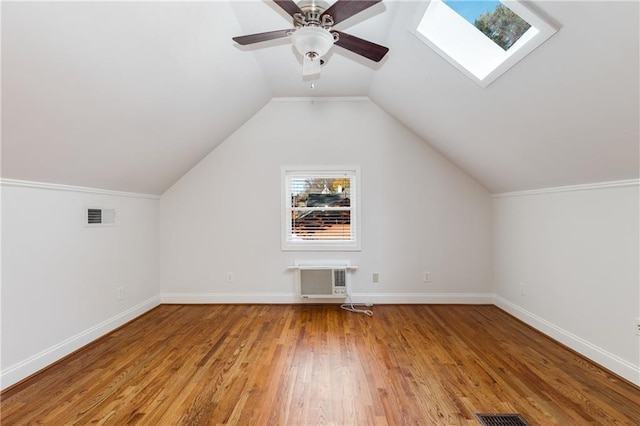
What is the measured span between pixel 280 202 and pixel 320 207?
0.55 metres

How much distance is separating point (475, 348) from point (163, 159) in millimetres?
3706

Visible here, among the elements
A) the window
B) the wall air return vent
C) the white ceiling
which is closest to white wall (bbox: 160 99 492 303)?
the window

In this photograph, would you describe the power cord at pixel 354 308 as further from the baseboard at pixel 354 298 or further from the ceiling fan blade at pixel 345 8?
the ceiling fan blade at pixel 345 8

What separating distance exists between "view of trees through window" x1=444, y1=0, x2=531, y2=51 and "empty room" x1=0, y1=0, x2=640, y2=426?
18 mm

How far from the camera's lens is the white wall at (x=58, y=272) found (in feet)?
7.12

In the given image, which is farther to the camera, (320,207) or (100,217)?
(320,207)

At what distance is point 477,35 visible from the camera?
2188 millimetres

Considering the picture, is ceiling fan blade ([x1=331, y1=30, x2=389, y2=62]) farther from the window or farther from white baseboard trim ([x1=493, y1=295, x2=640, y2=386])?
white baseboard trim ([x1=493, y1=295, x2=640, y2=386])

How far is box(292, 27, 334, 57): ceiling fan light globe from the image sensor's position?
1.71 m

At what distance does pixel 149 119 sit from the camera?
8.45 feet

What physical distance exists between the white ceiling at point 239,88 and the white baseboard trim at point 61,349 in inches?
55.2

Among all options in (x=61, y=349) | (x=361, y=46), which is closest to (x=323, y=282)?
(x=61, y=349)

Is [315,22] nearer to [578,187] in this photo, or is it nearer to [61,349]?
[578,187]

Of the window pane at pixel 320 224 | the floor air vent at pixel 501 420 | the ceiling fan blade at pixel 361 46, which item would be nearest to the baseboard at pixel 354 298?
the window pane at pixel 320 224
